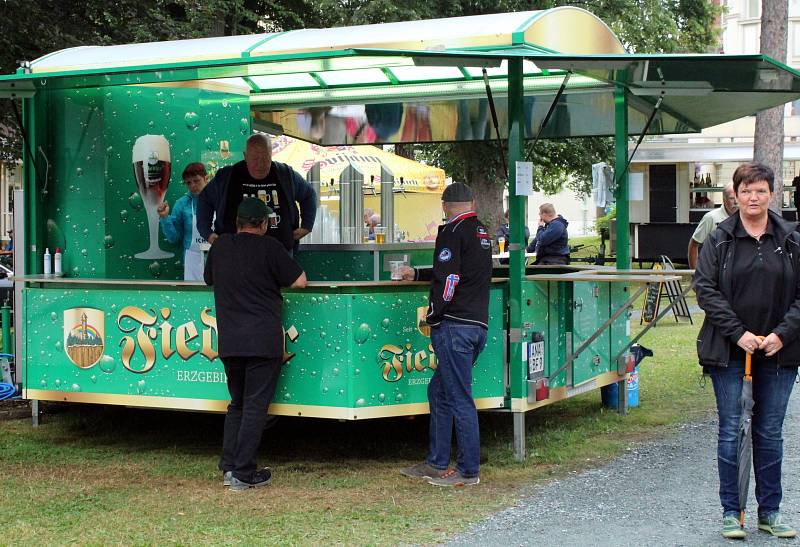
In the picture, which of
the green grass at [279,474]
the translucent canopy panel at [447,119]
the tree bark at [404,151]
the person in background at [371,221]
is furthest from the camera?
the tree bark at [404,151]

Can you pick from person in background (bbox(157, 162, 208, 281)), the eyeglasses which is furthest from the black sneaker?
the eyeglasses

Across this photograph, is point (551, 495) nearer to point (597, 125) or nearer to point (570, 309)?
point (570, 309)

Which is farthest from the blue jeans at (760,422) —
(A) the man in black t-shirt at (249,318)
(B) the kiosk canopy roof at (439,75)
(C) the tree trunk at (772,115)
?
(C) the tree trunk at (772,115)

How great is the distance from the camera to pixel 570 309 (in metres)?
8.29

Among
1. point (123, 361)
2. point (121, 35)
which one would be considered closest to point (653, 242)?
point (121, 35)

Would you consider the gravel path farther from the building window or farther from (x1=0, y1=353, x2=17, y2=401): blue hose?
the building window

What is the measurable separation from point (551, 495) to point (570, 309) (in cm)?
207

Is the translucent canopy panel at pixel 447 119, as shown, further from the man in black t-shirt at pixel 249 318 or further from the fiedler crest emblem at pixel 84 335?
the man in black t-shirt at pixel 249 318

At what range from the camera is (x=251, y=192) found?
8.00 meters

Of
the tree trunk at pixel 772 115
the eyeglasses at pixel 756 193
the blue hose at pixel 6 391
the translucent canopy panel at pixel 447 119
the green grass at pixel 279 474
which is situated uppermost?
the tree trunk at pixel 772 115

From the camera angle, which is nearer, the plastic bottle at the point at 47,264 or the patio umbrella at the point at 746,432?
the patio umbrella at the point at 746,432

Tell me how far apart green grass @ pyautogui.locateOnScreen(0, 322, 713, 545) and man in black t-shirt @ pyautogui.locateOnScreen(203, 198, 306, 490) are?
28 centimetres

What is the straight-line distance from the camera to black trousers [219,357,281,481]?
6781 millimetres

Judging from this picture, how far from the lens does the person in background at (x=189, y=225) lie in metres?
8.84
